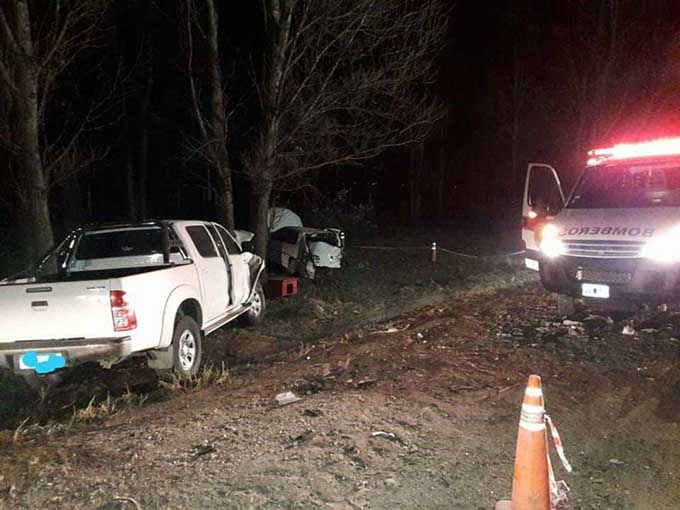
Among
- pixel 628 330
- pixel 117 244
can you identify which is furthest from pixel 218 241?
pixel 628 330

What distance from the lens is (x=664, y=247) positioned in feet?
24.8

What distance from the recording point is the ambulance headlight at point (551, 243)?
8.59 metres

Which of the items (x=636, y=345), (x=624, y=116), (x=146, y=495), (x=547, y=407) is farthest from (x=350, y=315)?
(x=624, y=116)

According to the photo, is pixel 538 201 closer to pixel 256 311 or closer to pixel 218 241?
pixel 256 311

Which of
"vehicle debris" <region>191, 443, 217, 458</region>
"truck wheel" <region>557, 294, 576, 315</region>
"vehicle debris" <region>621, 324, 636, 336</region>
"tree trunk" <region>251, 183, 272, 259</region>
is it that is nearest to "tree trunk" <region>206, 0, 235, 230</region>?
"tree trunk" <region>251, 183, 272, 259</region>

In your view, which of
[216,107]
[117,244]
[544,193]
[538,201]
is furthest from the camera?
[216,107]

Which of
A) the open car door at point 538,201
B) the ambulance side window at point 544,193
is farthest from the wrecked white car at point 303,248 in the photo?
the ambulance side window at point 544,193

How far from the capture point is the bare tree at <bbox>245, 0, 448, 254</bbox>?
11.6 m

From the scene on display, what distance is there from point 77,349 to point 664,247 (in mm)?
6744

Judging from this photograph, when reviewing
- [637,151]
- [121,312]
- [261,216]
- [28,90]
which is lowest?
[121,312]

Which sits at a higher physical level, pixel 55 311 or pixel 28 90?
pixel 28 90

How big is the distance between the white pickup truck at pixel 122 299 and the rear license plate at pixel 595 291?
477cm

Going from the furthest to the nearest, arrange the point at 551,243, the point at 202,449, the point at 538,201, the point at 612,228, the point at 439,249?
the point at 439,249, the point at 538,201, the point at 551,243, the point at 612,228, the point at 202,449

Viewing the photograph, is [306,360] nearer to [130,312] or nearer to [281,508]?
[130,312]
